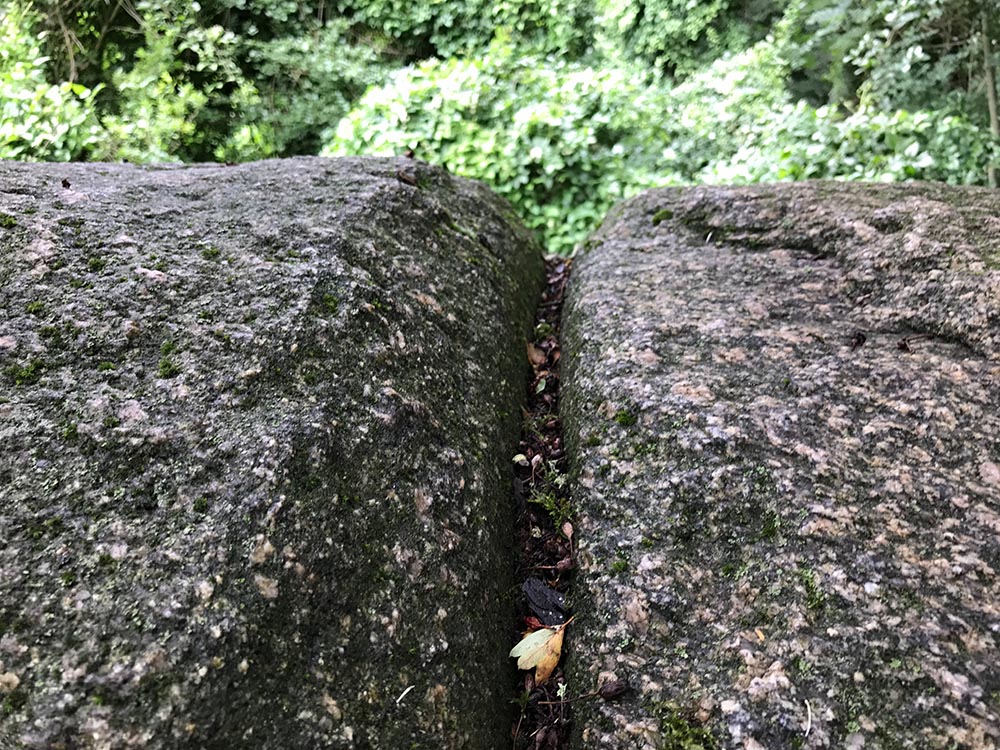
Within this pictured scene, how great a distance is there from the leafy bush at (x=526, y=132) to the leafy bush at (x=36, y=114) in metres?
1.88

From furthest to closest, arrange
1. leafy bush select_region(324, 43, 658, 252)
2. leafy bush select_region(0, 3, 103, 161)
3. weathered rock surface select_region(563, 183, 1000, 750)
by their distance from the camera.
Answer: leafy bush select_region(324, 43, 658, 252)
leafy bush select_region(0, 3, 103, 161)
weathered rock surface select_region(563, 183, 1000, 750)

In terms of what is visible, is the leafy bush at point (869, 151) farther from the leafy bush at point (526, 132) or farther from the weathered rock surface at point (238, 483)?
the weathered rock surface at point (238, 483)

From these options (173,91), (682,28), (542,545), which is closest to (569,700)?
(542,545)

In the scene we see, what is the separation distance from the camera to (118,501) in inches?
50.7

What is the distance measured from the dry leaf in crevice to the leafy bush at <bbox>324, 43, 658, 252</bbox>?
3.69 meters

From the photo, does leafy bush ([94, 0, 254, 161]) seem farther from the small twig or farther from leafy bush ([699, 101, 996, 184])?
the small twig

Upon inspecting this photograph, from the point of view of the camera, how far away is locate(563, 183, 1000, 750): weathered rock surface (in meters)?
1.31

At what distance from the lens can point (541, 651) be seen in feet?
5.18

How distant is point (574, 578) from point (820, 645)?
1.99 feet

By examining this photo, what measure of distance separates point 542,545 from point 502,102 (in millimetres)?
4376

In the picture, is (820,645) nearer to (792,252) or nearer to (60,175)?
(792,252)

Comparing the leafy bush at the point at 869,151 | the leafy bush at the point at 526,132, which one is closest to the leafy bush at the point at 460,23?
the leafy bush at the point at 526,132

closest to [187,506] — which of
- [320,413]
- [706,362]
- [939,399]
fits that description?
[320,413]

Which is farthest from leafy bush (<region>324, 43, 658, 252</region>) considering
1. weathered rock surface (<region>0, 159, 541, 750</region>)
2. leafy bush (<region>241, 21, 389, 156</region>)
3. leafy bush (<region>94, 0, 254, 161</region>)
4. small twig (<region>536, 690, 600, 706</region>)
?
small twig (<region>536, 690, 600, 706</region>)
